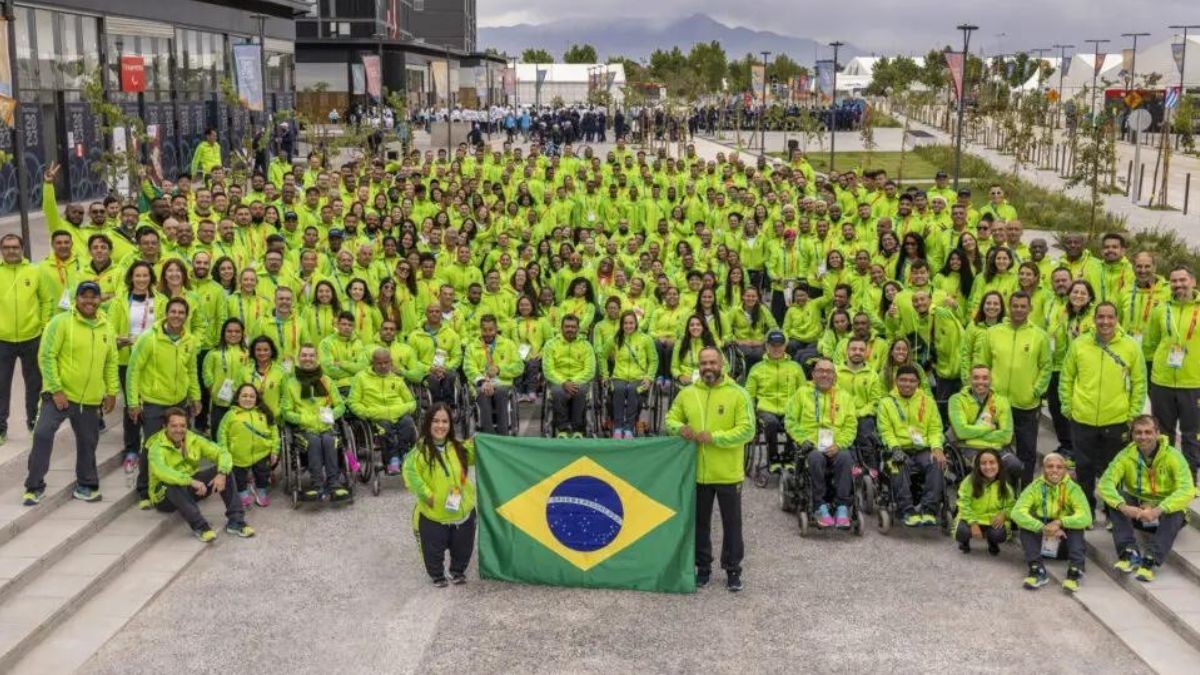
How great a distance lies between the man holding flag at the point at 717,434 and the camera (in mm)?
10047

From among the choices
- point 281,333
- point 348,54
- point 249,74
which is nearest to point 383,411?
point 281,333

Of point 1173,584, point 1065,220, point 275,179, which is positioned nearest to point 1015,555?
point 1173,584

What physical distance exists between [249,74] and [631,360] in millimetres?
18674

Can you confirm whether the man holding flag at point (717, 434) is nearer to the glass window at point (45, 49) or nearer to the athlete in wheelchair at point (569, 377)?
the athlete in wheelchair at point (569, 377)

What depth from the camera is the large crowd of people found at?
10484 mm

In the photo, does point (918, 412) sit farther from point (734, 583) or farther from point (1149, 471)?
point (734, 583)

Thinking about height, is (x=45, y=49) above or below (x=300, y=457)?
above

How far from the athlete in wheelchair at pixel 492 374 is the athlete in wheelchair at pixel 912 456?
4.27m

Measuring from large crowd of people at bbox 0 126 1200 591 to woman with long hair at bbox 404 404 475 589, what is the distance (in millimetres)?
21

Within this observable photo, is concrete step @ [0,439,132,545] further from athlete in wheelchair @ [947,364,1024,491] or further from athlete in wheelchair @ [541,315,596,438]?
athlete in wheelchair @ [947,364,1024,491]

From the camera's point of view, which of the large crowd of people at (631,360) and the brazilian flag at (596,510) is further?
the large crowd of people at (631,360)

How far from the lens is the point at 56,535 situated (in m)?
10.7

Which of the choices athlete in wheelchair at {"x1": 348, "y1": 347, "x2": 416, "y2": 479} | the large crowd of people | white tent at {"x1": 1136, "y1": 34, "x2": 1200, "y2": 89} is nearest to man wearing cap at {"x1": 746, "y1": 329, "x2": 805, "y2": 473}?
the large crowd of people

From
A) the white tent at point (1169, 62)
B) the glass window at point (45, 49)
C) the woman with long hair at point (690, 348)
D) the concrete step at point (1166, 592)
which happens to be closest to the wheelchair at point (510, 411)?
the woman with long hair at point (690, 348)
